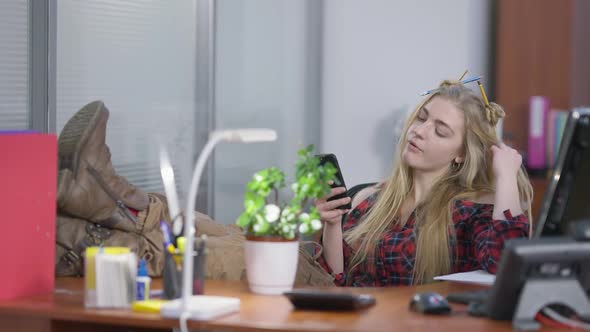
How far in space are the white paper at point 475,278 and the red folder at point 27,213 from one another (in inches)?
39.4

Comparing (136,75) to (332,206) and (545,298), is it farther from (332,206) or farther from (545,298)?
(545,298)

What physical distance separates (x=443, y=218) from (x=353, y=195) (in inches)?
19.3

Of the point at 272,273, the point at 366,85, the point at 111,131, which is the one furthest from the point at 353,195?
the point at 366,85

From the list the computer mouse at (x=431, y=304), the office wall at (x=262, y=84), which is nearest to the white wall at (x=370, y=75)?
the office wall at (x=262, y=84)

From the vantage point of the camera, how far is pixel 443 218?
3.09m

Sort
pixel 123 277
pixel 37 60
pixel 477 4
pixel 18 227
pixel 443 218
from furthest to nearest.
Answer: pixel 477 4 < pixel 37 60 < pixel 443 218 < pixel 18 227 < pixel 123 277

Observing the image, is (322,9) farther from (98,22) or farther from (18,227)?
(18,227)

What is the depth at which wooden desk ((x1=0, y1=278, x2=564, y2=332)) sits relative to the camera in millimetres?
2029

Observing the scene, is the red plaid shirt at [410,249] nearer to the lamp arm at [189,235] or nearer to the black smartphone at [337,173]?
the black smartphone at [337,173]

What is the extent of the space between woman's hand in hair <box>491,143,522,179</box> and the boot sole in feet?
3.65

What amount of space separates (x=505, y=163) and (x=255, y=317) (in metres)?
1.15

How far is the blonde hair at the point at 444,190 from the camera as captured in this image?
308cm

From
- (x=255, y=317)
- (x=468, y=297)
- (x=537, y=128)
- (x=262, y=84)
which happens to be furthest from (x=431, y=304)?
(x=537, y=128)

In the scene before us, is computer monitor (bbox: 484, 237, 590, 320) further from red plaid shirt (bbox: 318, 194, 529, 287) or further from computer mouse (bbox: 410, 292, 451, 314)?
red plaid shirt (bbox: 318, 194, 529, 287)
